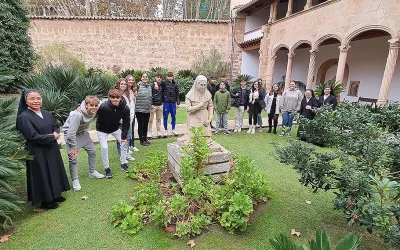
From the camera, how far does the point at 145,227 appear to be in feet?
10.5

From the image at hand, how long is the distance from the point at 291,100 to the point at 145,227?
5908 millimetres

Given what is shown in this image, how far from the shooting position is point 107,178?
4.59 metres

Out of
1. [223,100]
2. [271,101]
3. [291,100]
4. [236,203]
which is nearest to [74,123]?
[236,203]

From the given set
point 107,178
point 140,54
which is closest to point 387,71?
point 107,178

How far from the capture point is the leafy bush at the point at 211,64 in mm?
17469

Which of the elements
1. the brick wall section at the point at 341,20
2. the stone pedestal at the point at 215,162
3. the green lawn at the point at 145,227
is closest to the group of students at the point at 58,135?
the green lawn at the point at 145,227

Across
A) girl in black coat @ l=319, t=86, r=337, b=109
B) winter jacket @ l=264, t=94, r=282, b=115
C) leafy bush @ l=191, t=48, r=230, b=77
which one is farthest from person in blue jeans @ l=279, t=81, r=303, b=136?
leafy bush @ l=191, t=48, r=230, b=77

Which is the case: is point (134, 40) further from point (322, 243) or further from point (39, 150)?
point (322, 243)

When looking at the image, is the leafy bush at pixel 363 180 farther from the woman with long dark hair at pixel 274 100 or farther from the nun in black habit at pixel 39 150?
the woman with long dark hair at pixel 274 100

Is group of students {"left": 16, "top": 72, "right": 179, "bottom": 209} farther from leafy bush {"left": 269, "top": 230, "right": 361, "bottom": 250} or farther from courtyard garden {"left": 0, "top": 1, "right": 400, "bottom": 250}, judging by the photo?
leafy bush {"left": 269, "top": 230, "right": 361, "bottom": 250}

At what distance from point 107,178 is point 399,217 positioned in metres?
4.29

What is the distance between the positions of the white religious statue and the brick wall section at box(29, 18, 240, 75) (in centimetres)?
1474

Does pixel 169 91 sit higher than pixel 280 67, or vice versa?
pixel 280 67

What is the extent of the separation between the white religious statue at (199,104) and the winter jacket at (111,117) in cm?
117
